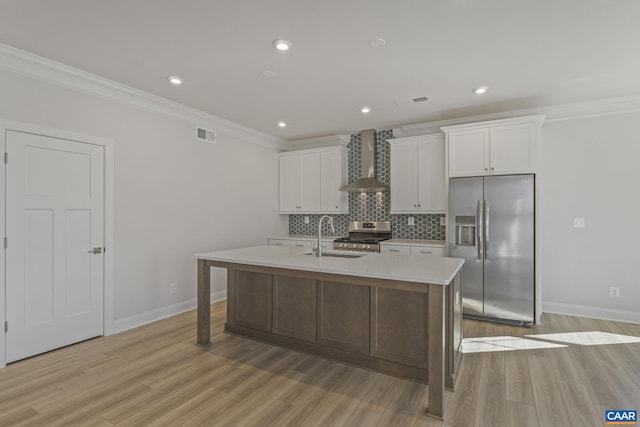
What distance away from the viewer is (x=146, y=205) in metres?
3.73

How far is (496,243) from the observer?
12.6 ft

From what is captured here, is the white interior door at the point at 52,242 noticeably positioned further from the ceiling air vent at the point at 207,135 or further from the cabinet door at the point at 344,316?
the cabinet door at the point at 344,316

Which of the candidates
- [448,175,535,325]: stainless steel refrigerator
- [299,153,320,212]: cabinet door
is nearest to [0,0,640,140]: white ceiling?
[448,175,535,325]: stainless steel refrigerator

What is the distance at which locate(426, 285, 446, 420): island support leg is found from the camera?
6.65 ft

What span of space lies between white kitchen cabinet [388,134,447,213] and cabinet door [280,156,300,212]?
1.73m

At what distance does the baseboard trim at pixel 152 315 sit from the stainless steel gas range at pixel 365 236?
88.6 inches

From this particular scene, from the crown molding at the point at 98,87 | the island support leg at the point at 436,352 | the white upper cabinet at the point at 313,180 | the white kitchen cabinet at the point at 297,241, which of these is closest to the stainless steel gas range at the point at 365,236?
the white kitchen cabinet at the point at 297,241

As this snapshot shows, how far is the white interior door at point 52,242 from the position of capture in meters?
2.73

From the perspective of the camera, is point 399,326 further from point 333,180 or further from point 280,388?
point 333,180

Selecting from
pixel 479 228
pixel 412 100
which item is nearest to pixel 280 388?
pixel 479 228

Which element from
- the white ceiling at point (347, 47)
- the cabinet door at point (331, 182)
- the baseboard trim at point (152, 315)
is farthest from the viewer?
the cabinet door at point (331, 182)

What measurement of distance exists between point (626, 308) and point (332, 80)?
4255 millimetres

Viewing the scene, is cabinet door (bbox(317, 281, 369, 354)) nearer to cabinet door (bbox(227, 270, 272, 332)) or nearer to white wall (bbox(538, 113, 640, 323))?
cabinet door (bbox(227, 270, 272, 332))

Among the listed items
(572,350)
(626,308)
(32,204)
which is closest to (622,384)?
(572,350)
